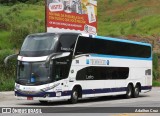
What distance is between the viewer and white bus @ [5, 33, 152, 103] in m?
23.8

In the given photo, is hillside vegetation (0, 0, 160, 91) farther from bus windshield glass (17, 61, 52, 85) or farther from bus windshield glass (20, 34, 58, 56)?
bus windshield glass (17, 61, 52, 85)

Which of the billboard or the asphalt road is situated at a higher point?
the billboard

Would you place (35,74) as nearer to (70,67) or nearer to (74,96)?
(70,67)

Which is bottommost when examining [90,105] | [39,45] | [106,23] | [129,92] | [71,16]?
[90,105]

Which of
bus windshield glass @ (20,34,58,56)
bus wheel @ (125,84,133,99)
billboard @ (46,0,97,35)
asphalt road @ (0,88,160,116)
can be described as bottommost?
asphalt road @ (0,88,160,116)

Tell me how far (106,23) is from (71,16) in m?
35.9


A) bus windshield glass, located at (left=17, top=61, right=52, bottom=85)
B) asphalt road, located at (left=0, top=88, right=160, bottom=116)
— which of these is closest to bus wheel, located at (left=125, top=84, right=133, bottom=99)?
asphalt road, located at (left=0, top=88, right=160, bottom=116)

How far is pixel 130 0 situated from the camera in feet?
295

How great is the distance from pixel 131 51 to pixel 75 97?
688cm

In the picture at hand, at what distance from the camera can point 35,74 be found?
2386 cm

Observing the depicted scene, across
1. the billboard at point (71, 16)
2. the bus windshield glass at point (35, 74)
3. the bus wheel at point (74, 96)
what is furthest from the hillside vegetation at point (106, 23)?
the bus windshield glass at point (35, 74)

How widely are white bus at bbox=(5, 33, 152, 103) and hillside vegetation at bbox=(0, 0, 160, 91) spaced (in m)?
10.8

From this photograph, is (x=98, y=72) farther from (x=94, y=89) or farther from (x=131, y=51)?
(x=131, y=51)

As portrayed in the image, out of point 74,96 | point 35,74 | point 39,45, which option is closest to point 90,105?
point 74,96
